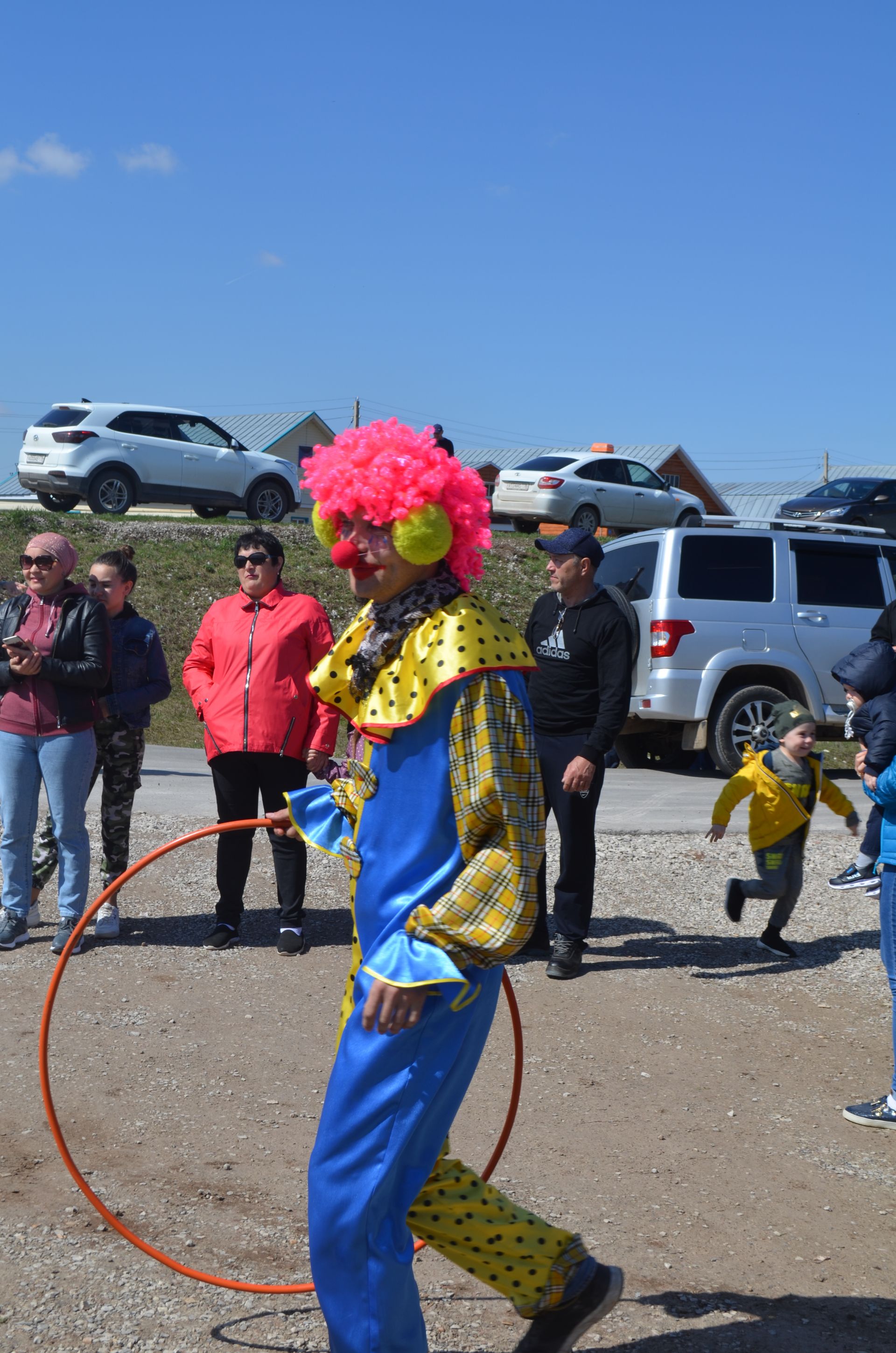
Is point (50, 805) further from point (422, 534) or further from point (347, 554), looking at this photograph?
point (422, 534)

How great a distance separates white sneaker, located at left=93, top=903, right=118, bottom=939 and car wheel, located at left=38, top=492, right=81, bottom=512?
49.3 feet

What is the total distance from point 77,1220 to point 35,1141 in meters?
0.63

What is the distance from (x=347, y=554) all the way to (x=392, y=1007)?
956 millimetres

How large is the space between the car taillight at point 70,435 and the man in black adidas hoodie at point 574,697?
14840 mm

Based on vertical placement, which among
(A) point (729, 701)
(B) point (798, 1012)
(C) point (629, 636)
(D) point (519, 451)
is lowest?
(B) point (798, 1012)

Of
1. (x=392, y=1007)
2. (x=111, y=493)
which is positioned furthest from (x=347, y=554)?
(x=111, y=493)

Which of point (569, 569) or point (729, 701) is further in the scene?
point (729, 701)

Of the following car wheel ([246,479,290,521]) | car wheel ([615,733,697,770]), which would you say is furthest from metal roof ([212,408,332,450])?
car wheel ([615,733,697,770])

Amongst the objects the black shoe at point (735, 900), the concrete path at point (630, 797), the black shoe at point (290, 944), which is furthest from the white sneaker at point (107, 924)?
the black shoe at point (735, 900)

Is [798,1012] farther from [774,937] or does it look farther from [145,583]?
[145,583]

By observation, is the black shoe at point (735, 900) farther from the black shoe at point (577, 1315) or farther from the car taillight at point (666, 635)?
the car taillight at point (666, 635)

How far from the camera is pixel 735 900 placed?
22.3ft

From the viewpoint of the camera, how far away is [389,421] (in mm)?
2785

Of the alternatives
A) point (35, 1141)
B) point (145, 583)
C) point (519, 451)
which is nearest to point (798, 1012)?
point (35, 1141)
